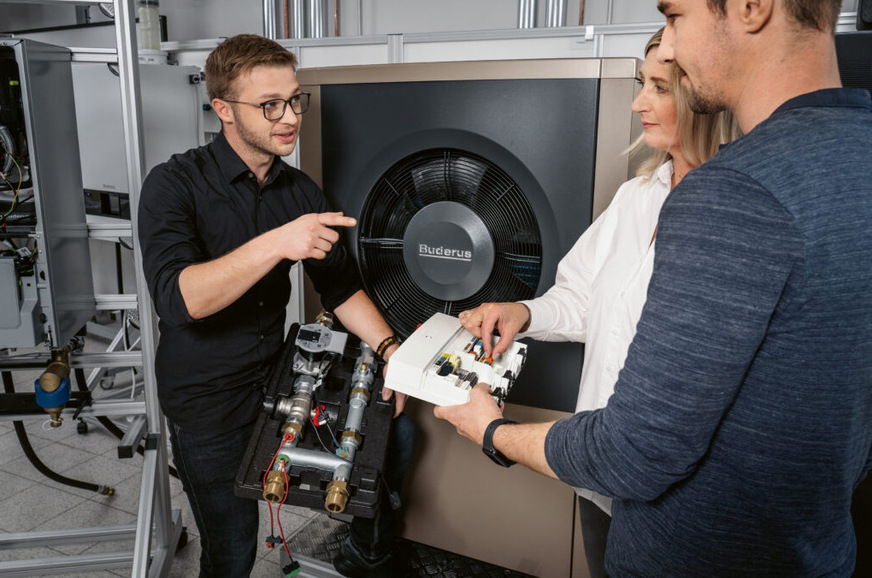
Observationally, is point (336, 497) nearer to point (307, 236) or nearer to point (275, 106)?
point (307, 236)

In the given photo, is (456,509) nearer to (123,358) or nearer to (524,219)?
(524,219)

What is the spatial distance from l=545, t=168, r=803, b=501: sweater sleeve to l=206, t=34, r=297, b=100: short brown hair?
104cm

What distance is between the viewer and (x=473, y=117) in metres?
1.42

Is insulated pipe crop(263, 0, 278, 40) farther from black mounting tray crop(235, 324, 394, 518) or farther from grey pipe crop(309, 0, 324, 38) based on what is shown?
black mounting tray crop(235, 324, 394, 518)

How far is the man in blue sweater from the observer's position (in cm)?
59

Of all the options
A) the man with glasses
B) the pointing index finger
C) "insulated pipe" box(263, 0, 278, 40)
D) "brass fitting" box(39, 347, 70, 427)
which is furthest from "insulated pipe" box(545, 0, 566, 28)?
"brass fitting" box(39, 347, 70, 427)

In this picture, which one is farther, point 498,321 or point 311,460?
point 498,321

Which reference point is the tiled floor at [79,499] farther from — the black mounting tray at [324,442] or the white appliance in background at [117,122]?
the white appliance in background at [117,122]

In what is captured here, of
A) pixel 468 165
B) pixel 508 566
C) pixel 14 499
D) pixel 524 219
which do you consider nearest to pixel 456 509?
pixel 508 566

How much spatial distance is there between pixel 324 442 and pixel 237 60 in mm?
855

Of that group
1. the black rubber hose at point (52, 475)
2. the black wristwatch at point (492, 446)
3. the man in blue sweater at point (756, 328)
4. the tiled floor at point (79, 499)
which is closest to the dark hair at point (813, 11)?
the man in blue sweater at point (756, 328)

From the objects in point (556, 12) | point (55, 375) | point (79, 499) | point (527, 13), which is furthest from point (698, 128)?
point (79, 499)

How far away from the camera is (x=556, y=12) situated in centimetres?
276

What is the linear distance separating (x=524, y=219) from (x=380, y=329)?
443 millimetres
